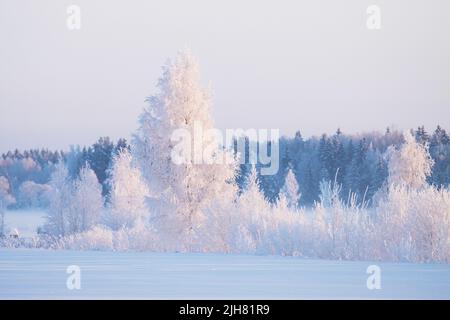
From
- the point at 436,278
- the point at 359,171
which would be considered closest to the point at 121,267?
the point at 436,278

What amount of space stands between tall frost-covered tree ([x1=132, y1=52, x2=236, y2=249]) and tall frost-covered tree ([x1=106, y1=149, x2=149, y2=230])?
483 inches

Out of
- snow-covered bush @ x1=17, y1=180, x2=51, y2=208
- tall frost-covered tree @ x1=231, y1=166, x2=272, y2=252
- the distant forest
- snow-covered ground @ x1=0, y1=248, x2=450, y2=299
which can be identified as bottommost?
snow-covered bush @ x1=17, y1=180, x2=51, y2=208

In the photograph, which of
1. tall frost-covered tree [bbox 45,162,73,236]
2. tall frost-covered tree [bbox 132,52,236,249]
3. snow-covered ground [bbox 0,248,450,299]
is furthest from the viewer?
tall frost-covered tree [bbox 45,162,73,236]

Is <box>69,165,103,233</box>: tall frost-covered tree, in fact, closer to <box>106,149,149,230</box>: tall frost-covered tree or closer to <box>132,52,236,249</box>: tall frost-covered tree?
<box>106,149,149,230</box>: tall frost-covered tree

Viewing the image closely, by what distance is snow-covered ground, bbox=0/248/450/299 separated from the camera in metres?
7.76

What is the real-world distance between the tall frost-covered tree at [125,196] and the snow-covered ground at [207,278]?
26452 mm

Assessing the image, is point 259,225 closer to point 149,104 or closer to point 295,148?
point 149,104

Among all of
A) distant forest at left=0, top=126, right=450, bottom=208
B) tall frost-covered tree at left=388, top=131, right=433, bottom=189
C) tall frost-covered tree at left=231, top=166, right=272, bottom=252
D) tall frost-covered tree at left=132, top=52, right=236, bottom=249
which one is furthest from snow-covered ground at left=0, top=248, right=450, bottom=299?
distant forest at left=0, top=126, right=450, bottom=208

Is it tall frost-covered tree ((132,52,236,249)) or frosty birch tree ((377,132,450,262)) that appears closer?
→ frosty birch tree ((377,132,450,262))

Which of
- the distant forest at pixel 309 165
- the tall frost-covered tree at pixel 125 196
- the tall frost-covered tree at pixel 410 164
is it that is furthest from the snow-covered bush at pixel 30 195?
the tall frost-covered tree at pixel 410 164

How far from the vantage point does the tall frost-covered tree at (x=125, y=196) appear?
127 feet

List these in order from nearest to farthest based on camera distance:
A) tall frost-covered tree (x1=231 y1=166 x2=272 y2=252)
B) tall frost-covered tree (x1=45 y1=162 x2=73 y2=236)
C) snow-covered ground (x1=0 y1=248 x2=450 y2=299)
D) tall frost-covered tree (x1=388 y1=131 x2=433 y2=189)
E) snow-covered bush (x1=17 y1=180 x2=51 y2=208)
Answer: snow-covered ground (x1=0 y1=248 x2=450 y2=299) < tall frost-covered tree (x1=231 y1=166 x2=272 y2=252) < tall frost-covered tree (x1=45 y1=162 x2=73 y2=236) < tall frost-covered tree (x1=388 y1=131 x2=433 y2=189) < snow-covered bush (x1=17 y1=180 x2=51 y2=208)
